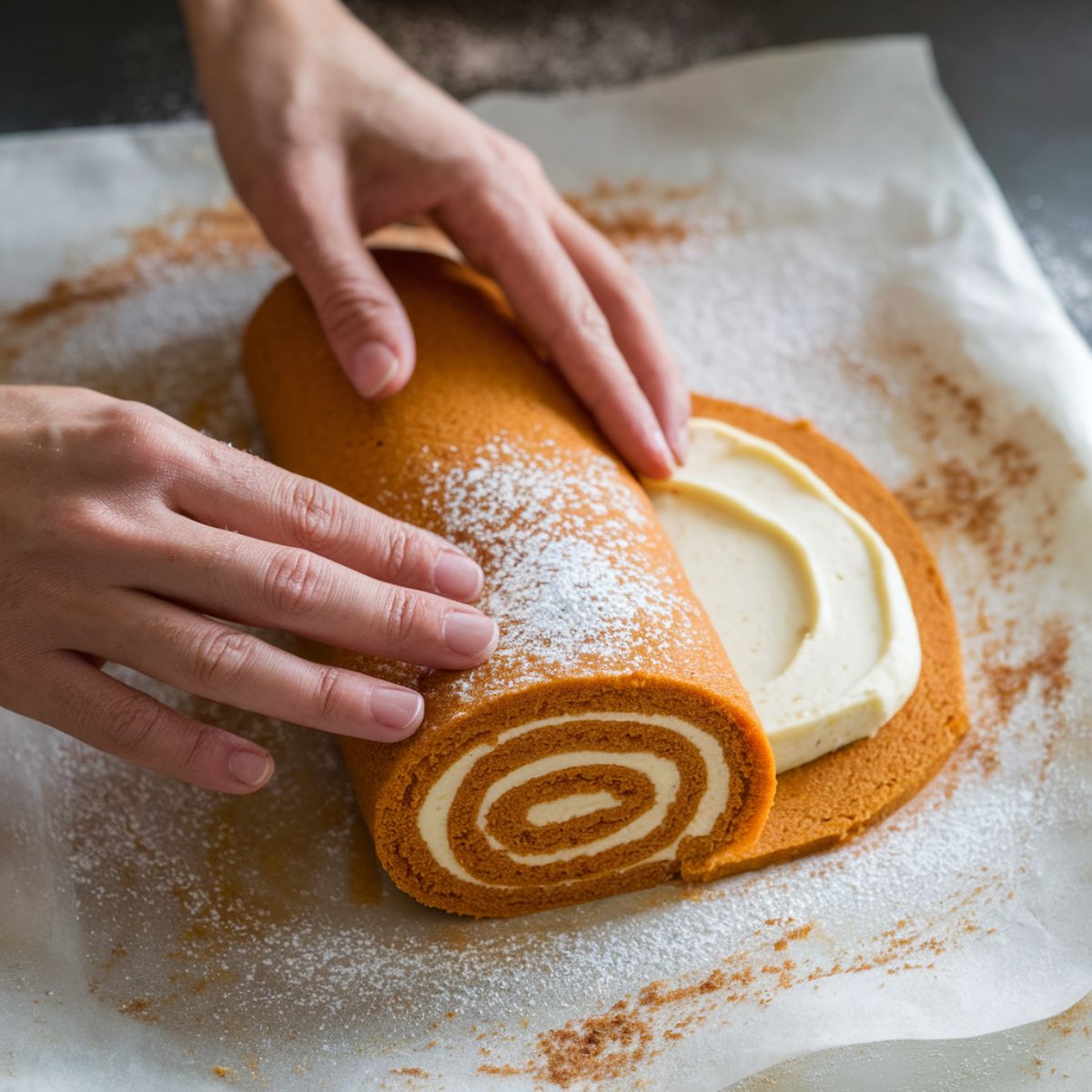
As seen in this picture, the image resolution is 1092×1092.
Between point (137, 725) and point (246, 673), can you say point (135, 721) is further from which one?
point (246, 673)

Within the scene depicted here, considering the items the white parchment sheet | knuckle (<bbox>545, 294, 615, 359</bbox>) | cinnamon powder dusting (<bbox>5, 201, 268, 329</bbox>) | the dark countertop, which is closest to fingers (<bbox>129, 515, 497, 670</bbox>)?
the white parchment sheet

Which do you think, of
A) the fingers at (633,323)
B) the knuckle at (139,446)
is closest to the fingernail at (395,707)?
the knuckle at (139,446)

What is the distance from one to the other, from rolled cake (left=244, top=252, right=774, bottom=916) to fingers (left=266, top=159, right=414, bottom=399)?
0.06 meters

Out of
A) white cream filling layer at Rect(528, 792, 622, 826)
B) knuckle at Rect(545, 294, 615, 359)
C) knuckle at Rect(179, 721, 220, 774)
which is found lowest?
white cream filling layer at Rect(528, 792, 622, 826)

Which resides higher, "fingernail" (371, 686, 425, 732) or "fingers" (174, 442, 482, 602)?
"fingers" (174, 442, 482, 602)

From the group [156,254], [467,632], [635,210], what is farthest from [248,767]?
[635,210]

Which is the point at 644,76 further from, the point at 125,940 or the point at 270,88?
the point at 125,940

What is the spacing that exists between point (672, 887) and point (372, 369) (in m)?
1.07

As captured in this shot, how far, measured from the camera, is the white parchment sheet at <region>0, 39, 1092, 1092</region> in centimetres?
195

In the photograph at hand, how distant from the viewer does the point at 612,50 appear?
12.7ft

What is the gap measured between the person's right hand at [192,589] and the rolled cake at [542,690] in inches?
3.4

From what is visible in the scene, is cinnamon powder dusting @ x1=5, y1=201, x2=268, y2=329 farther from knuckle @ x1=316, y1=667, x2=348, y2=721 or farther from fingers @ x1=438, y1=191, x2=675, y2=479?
knuckle @ x1=316, y1=667, x2=348, y2=721

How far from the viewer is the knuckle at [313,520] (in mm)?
1935

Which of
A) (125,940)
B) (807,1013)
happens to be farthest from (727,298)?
(125,940)
